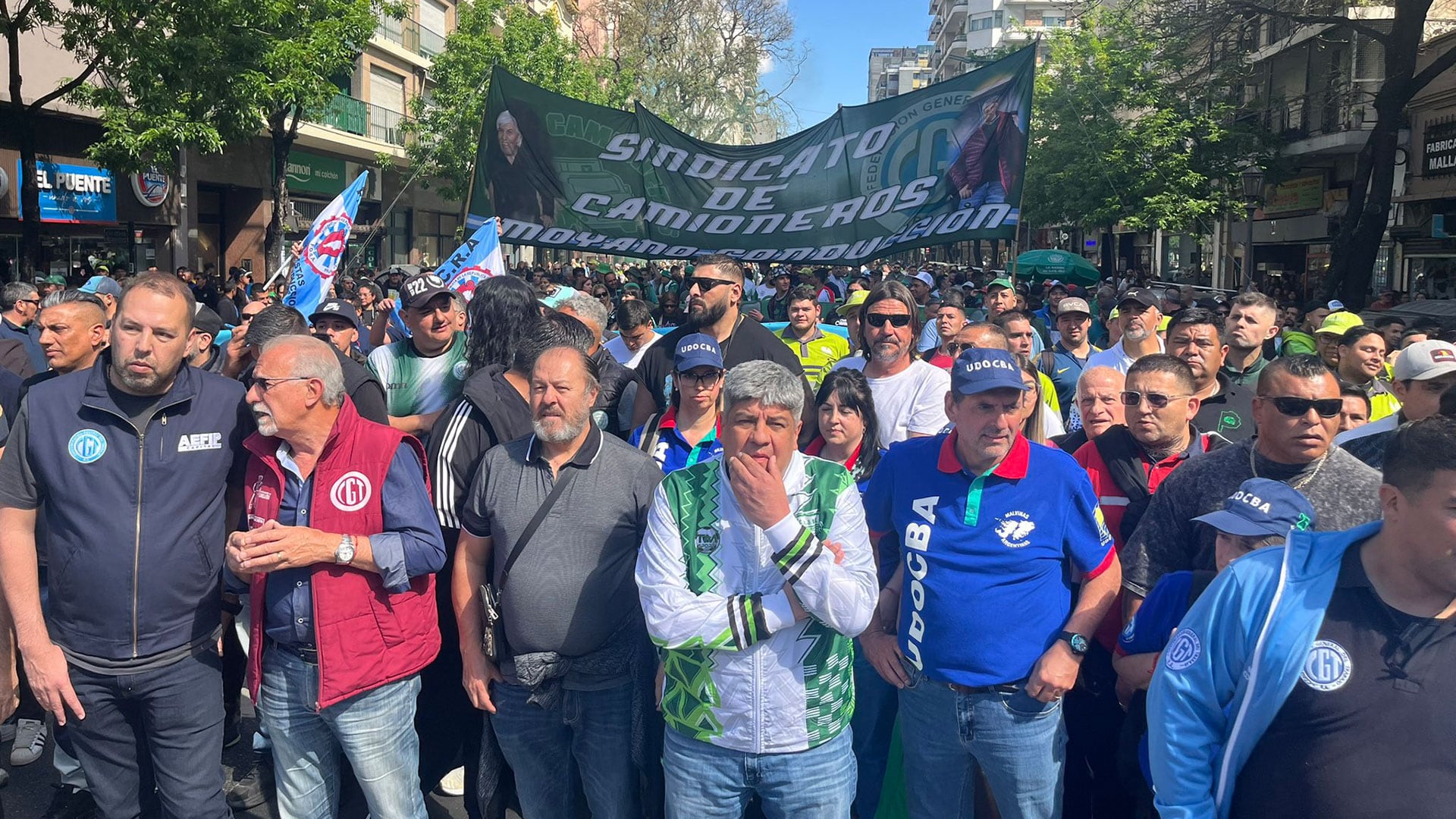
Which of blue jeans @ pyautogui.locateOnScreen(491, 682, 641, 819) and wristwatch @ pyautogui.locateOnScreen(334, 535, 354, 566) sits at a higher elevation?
wristwatch @ pyautogui.locateOnScreen(334, 535, 354, 566)

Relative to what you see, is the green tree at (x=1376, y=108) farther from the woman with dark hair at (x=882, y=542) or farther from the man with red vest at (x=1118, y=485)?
→ the woman with dark hair at (x=882, y=542)

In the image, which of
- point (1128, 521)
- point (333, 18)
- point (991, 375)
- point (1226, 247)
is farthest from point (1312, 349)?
point (1226, 247)

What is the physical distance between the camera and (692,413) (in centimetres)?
420

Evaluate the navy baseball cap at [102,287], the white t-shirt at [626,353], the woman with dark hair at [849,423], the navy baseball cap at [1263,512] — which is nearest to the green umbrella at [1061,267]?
the white t-shirt at [626,353]

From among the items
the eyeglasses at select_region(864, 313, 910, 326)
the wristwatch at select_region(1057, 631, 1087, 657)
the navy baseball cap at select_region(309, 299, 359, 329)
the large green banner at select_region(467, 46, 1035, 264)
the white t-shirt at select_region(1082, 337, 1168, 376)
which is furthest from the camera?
the large green banner at select_region(467, 46, 1035, 264)

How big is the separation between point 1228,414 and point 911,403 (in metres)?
1.47

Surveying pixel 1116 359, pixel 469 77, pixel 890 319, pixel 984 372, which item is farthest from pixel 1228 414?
pixel 469 77

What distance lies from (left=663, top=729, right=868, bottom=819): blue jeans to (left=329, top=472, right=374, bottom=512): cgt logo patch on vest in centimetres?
121

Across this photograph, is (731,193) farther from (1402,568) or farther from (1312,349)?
(1402,568)

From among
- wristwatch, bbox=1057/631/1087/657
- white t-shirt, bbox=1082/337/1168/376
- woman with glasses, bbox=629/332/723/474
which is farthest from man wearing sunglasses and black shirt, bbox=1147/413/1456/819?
white t-shirt, bbox=1082/337/1168/376

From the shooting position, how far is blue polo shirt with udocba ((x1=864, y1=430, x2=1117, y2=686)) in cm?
304

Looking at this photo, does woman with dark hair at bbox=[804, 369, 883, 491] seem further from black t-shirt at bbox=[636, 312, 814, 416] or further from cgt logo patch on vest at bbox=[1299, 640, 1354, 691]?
cgt logo patch on vest at bbox=[1299, 640, 1354, 691]

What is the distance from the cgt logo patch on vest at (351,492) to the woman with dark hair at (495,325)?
4.31 feet

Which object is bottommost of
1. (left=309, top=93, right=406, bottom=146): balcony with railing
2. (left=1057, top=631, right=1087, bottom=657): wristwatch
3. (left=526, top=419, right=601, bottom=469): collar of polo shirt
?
(left=1057, top=631, right=1087, bottom=657): wristwatch
